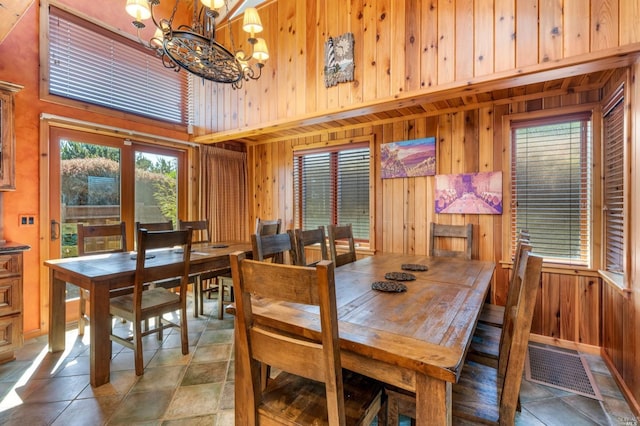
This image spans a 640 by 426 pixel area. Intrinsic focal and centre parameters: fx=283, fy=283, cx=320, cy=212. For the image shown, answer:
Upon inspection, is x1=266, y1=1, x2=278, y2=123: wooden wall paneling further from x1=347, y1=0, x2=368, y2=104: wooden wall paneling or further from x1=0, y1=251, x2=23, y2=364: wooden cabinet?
x1=0, y1=251, x2=23, y2=364: wooden cabinet

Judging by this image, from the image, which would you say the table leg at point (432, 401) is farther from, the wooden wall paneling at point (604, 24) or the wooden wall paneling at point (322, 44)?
the wooden wall paneling at point (322, 44)

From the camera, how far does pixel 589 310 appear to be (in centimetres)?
258

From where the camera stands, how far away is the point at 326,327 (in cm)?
87

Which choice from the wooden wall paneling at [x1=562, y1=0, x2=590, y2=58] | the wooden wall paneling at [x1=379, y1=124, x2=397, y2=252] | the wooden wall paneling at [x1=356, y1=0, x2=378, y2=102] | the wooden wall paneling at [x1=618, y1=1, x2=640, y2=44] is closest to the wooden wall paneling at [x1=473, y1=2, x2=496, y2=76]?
the wooden wall paneling at [x1=562, y1=0, x2=590, y2=58]

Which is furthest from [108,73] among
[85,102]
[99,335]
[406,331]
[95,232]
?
[406,331]

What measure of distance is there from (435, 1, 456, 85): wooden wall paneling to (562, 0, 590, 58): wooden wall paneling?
2.30 ft

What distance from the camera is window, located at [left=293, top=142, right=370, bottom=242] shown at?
12.6ft

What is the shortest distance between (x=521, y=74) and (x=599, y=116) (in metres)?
1.08

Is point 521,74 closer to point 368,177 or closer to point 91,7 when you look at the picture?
point 368,177

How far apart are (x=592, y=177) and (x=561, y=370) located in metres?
1.69

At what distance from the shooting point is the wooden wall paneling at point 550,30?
77.1 inches

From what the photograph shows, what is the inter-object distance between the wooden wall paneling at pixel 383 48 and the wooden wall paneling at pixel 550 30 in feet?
3.68

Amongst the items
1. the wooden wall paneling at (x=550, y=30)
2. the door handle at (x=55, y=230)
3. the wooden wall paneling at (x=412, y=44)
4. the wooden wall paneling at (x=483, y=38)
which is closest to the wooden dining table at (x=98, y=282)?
the door handle at (x=55, y=230)

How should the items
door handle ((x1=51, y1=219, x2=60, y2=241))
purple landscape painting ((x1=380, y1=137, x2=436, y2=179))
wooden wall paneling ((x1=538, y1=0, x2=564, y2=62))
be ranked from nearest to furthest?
wooden wall paneling ((x1=538, y1=0, x2=564, y2=62)), door handle ((x1=51, y1=219, x2=60, y2=241)), purple landscape painting ((x1=380, y1=137, x2=436, y2=179))
